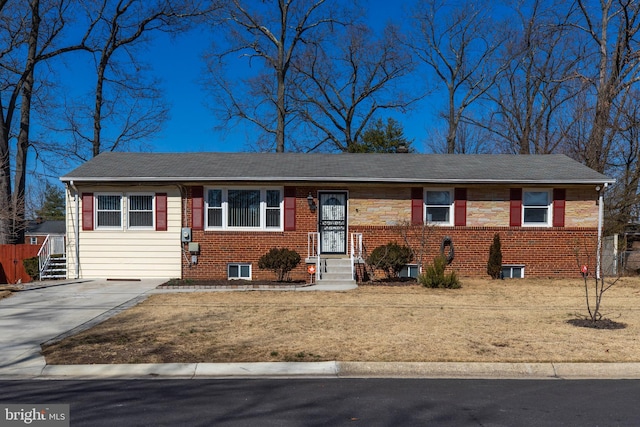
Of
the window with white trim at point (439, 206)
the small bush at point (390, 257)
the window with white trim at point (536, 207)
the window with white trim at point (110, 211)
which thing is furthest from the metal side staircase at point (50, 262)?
the window with white trim at point (536, 207)

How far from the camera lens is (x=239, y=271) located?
15.4 metres

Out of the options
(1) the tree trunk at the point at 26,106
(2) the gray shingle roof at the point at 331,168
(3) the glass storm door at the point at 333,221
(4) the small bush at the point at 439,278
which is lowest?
(4) the small bush at the point at 439,278

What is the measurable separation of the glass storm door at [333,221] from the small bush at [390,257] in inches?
61.1

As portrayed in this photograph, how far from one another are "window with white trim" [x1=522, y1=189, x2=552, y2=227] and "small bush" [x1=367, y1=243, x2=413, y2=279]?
425 cm

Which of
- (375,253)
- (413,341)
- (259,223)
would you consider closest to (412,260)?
(375,253)

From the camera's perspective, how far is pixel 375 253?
567 inches

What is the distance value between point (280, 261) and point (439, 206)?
548cm

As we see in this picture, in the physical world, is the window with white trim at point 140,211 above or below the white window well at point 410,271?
above

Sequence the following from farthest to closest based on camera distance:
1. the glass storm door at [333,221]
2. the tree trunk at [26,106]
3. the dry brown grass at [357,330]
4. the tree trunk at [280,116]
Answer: the tree trunk at [280,116]
the tree trunk at [26,106]
the glass storm door at [333,221]
the dry brown grass at [357,330]

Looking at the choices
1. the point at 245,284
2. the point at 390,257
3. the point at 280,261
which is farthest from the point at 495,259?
the point at 245,284

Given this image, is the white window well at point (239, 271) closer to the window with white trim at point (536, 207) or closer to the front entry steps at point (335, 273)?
the front entry steps at point (335, 273)

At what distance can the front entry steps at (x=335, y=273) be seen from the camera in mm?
13984

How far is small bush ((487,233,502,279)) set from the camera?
15.0 meters

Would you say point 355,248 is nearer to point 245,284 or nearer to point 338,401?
point 245,284
